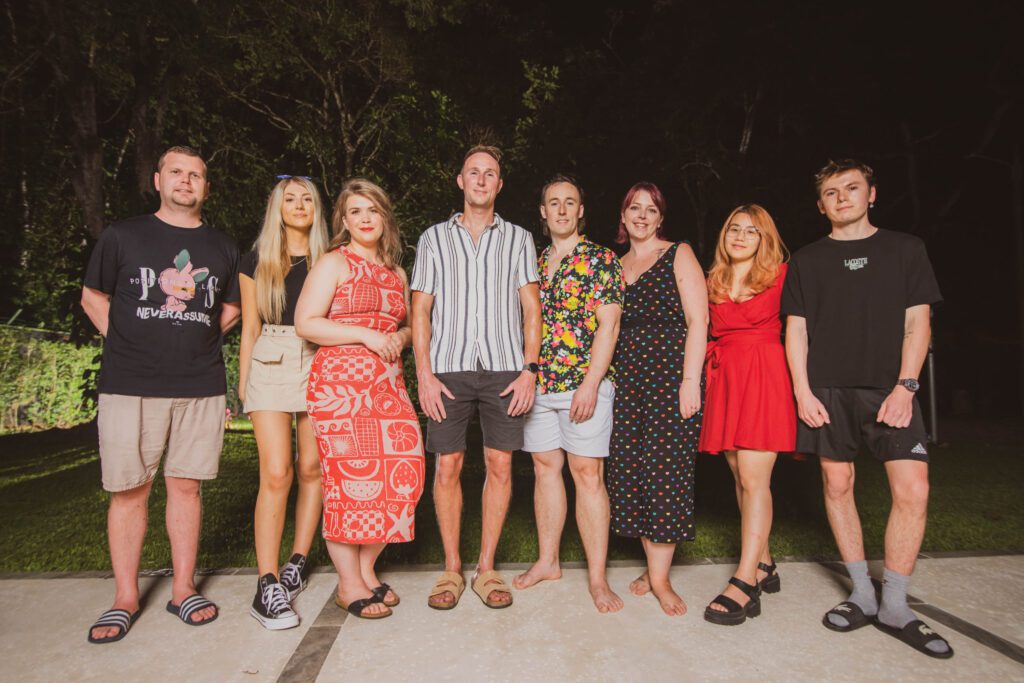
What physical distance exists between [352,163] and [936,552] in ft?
36.4

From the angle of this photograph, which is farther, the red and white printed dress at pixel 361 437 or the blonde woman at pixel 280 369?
the blonde woman at pixel 280 369

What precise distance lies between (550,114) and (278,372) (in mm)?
7196

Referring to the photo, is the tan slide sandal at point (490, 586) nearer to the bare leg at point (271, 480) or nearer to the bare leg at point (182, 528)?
the bare leg at point (271, 480)

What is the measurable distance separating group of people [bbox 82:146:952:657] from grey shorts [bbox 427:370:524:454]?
11mm

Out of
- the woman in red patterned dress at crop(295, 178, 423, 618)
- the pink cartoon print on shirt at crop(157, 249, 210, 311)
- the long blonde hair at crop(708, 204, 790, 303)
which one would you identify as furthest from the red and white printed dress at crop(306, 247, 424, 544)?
the long blonde hair at crop(708, 204, 790, 303)

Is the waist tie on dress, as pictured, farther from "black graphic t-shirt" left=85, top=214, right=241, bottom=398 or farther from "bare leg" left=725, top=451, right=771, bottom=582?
"black graphic t-shirt" left=85, top=214, right=241, bottom=398

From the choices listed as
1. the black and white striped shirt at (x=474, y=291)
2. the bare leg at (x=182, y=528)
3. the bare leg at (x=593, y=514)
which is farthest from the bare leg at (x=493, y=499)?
the bare leg at (x=182, y=528)

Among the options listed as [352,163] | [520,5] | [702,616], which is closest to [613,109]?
[520,5]

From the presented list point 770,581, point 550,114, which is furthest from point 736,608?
point 550,114

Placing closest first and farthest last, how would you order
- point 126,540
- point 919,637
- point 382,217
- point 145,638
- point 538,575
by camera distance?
point 919,637, point 145,638, point 126,540, point 382,217, point 538,575

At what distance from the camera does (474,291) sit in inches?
127

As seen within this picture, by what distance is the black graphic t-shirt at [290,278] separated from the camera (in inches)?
125

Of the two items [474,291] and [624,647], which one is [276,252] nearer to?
[474,291]

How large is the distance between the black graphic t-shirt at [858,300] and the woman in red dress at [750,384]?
0.14 metres
